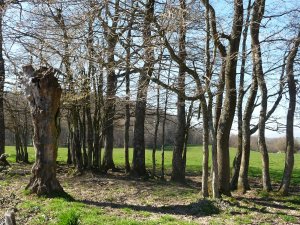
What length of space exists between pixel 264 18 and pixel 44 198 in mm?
8908

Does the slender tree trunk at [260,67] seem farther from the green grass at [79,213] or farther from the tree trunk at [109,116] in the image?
the green grass at [79,213]

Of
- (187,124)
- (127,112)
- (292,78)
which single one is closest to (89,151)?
(127,112)

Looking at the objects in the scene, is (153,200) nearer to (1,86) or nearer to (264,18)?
(264,18)

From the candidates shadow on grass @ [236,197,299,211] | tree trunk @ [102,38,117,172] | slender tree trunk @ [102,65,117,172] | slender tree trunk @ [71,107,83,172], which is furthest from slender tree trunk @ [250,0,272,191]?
slender tree trunk @ [71,107,83,172]

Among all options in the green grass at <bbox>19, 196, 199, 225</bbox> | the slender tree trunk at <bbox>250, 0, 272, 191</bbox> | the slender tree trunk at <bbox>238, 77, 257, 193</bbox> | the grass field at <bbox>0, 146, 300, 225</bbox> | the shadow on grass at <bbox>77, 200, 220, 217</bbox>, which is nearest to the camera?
A: the green grass at <bbox>19, 196, 199, 225</bbox>

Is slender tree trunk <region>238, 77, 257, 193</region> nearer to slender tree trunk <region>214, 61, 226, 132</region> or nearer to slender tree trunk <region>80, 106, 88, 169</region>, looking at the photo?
slender tree trunk <region>214, 61, 226, 132</region>

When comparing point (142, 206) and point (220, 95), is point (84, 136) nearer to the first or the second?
point (220, 95)

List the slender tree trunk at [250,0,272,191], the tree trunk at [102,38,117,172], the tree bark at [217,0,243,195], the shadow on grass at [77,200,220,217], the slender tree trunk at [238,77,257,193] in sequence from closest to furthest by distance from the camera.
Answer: the shadow on grass at [77,200,220,217], the tree bark at [217,0,243,195], the slender tree trunk at [250,0,272,191], the slender tree trunk at [238,77,257,193], the tree trunk at [102,38,117,172]

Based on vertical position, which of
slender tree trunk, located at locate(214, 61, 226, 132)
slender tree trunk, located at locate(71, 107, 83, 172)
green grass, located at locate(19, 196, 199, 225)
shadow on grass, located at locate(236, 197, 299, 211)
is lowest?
shadow on grass, located at locate(236, 197, 299, 211)

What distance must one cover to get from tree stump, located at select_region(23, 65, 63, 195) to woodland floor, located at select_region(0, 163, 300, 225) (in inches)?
22.4

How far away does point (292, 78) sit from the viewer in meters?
14.9

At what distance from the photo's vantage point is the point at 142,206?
457 inches

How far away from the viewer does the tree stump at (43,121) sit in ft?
39.5

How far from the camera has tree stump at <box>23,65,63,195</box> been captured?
39.5ft
